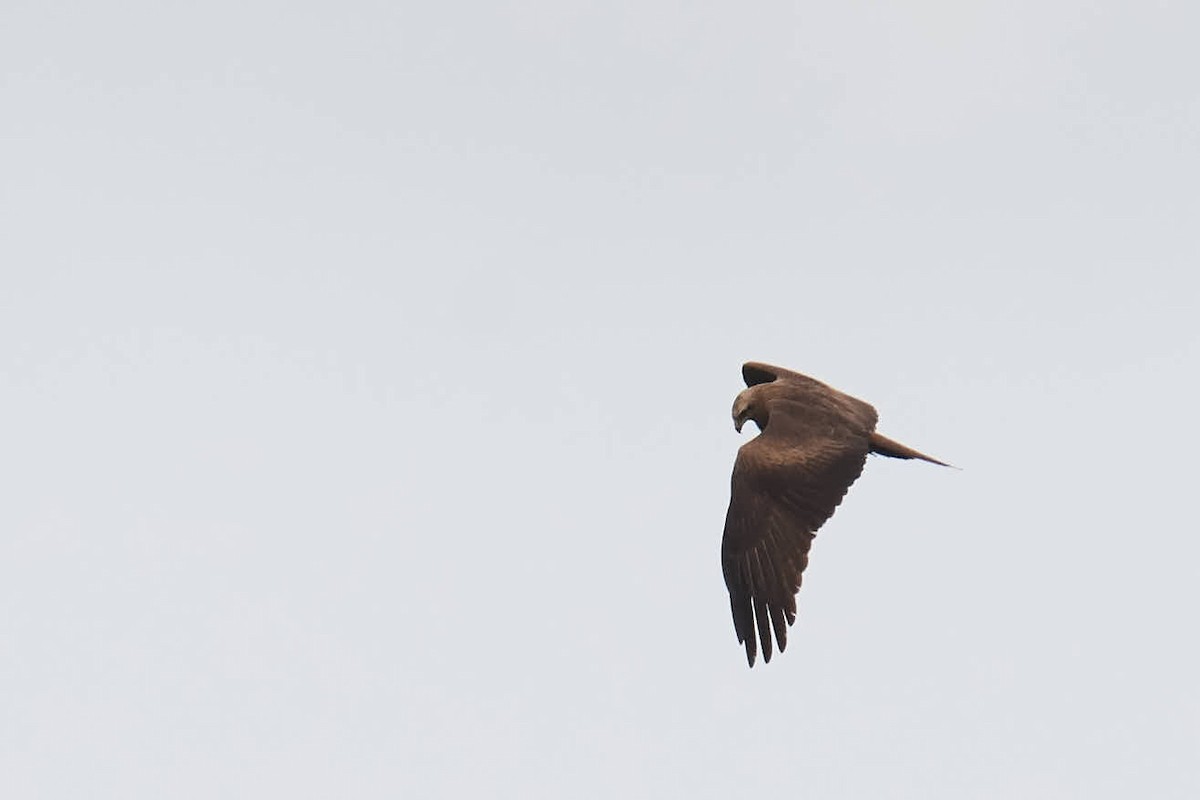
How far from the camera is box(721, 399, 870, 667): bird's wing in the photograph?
16.2 metres

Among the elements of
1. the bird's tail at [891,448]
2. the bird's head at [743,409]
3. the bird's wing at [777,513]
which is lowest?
the bird's wing at [777,513]

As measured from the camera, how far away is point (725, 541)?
54.6 feet

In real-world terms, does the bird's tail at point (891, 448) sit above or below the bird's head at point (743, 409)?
below

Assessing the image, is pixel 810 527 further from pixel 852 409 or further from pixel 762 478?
pixel 852 409

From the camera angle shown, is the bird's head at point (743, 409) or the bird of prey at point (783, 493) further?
the bird's head at point (743, 409)

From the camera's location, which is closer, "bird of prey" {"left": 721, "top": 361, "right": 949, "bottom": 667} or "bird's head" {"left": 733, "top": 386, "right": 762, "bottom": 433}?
"bird of prey" {"left": 721, "top": 361, "right": 949, "bottom": 667}

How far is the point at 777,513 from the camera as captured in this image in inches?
657

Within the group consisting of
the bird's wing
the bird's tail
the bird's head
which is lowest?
the bird's wing

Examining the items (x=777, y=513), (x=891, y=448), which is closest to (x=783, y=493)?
(x=777, y=513)

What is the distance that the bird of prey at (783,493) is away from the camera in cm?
1623

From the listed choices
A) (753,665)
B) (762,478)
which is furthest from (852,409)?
(753,665)

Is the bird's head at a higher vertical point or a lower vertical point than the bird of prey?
higher

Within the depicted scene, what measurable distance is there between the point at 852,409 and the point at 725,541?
2655 mm

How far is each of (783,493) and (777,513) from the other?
23 centimetres
